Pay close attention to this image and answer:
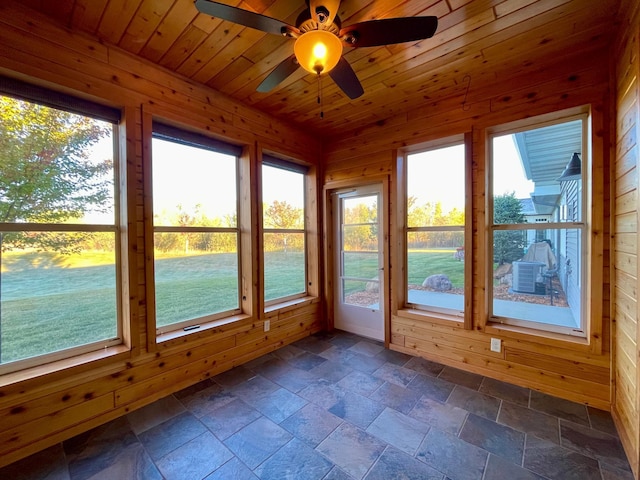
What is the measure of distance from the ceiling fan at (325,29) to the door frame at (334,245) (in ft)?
6.08

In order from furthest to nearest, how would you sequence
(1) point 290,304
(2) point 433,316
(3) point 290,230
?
1. (3) point 290,230
2. (1) point 290,304
3. (2) point 433,316

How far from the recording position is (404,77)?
7.88 ft

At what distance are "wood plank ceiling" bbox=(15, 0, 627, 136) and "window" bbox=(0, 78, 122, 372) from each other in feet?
2.02

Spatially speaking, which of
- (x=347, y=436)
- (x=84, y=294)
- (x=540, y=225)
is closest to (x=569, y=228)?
(x=540, y=225)

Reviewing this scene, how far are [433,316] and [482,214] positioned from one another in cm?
116

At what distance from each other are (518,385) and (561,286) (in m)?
0.96

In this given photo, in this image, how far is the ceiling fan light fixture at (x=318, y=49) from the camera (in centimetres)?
141

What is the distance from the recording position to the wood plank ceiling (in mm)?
1670

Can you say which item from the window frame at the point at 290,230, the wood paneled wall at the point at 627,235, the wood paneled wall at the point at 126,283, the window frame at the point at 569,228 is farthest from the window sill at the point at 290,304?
the wood paneled wall at the point at 627,235

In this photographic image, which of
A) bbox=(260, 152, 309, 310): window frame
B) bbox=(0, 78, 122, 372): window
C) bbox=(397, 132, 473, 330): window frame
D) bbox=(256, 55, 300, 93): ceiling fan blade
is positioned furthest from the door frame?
→ bbox=(0, 78, 122, 372): window

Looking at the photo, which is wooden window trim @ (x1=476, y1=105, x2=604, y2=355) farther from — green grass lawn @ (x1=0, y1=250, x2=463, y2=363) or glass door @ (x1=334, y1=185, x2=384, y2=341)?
glass door @ (x1=334, y1=185, x2=384, y2=341)

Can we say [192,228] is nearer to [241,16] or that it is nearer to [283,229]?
[283,229]

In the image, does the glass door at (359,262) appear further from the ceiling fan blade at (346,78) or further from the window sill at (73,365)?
the window sill at (73,365)

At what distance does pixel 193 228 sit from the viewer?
2607 millimetres
